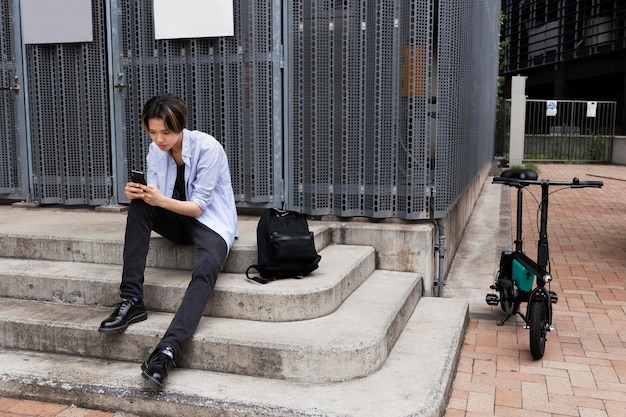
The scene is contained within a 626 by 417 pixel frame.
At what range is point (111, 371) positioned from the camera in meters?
3.69

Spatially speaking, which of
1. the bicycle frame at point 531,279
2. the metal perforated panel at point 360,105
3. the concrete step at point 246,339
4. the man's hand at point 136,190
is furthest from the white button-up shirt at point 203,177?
the bicycle frame at point 531,279

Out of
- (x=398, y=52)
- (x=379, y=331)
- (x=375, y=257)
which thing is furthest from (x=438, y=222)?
(x=379, y=331)

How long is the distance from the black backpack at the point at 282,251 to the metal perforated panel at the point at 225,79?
4.90 ft

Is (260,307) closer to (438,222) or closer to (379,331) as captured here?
(379,331)

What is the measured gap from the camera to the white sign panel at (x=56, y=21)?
606 centimetres

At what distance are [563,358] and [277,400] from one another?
6.86 feet

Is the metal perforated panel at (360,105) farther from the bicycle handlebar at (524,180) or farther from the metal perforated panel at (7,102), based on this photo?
the metal perforated panel at (7,102)

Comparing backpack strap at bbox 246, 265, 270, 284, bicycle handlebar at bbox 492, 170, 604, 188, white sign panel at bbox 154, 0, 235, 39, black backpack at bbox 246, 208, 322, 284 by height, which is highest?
white sign panel at bbox 154, 0, 235, 39

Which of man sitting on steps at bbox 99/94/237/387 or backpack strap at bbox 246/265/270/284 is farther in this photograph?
backpack strap at bbox 246/265/270/284

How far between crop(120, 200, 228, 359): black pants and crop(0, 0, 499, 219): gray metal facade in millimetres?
1636

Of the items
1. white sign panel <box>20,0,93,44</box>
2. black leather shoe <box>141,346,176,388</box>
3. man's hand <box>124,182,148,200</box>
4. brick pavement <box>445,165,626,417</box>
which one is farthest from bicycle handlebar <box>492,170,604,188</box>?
white sign panel <box>20,0,93,44</box>

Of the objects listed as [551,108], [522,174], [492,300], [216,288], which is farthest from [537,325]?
[551,108]

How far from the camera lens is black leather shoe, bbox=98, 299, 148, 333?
376 cm

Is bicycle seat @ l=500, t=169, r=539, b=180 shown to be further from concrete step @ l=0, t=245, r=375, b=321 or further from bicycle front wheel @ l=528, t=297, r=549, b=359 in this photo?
concrete step @ l=0, t=245, r=375, b=321
